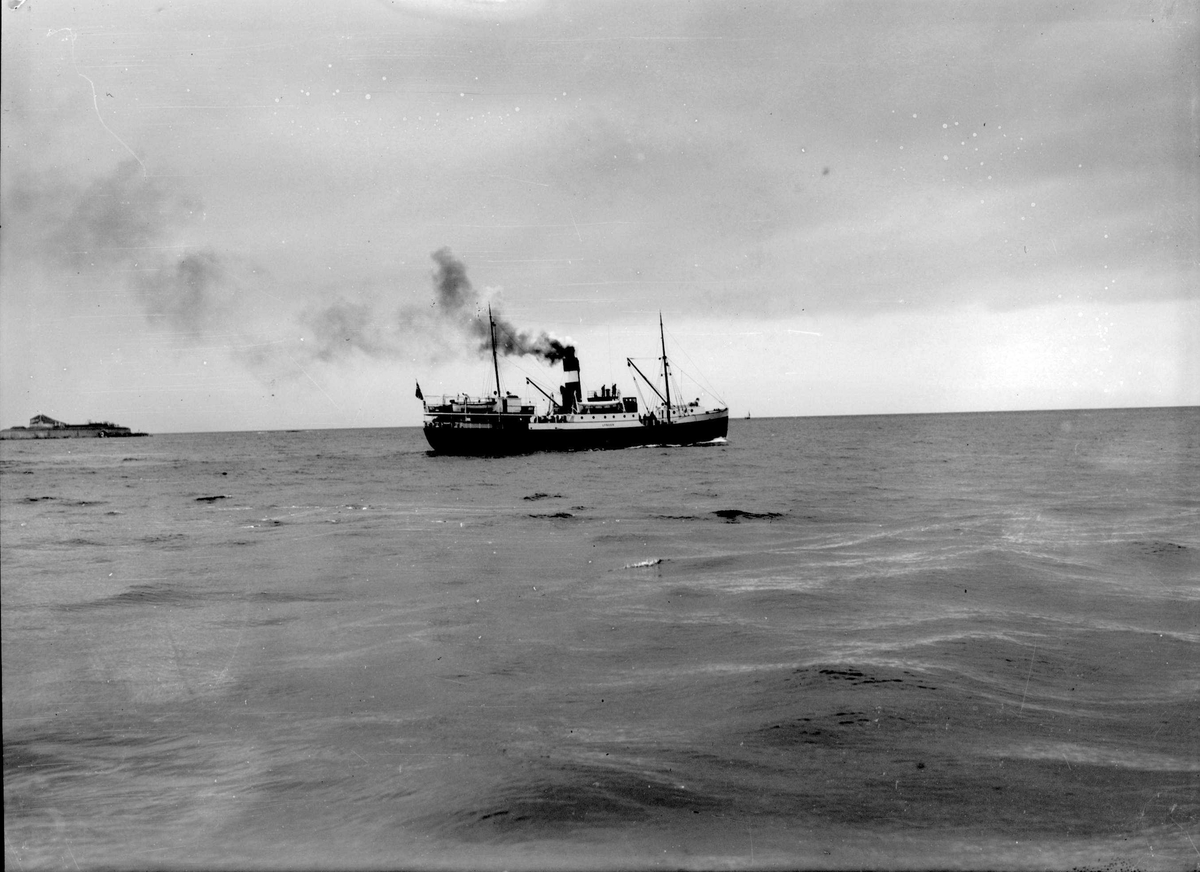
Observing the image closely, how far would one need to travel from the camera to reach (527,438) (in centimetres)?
7294

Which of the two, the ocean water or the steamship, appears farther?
the steamship

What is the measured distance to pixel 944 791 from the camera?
5.61 meters

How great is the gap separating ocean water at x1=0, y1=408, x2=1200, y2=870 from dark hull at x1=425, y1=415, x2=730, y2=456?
53.6 m

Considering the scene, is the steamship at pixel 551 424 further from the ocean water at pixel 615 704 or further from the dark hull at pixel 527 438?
the ocean water at pixel 615 704

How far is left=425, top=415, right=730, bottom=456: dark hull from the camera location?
239 feet

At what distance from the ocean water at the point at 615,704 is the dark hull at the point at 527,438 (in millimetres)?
53585

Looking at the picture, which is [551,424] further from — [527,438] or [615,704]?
[615,704]

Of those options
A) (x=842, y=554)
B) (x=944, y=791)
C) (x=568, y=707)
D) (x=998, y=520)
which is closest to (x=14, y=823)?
(x=568, y=707)

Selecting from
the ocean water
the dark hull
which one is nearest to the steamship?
the dark hull

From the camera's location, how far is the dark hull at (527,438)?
7288 cm

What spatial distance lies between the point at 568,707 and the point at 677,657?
1991 millimetres

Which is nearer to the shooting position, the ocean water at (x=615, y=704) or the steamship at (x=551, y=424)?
the ocean water at (x=615, y=704)

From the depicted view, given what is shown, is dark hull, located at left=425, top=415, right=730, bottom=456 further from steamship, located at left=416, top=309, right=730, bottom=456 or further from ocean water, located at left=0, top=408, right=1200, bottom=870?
ocean water, located at left=0, top=408, right=1200, bottom=870

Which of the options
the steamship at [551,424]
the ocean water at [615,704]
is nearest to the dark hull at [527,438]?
the steamship at [551,424]
